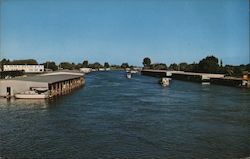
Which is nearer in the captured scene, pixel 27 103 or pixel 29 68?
pixel 27 103

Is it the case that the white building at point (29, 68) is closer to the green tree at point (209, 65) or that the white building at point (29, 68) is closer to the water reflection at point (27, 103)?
the green tree at point (209, 65)

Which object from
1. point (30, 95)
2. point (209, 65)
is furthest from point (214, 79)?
point (30, 95)

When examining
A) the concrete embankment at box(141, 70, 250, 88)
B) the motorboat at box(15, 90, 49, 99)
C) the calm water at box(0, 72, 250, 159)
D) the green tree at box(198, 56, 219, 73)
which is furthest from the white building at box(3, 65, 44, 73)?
the calm water at box(0, 72, 250, 159)

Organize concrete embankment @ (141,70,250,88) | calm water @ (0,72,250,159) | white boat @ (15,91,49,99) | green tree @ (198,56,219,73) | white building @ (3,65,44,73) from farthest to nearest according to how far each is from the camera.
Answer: white building @ (3,65,44,73)
green tree @ (198,56,219,73)
concrete embankment @ (141,70,250,88)
white boat @ (15,91,49,99)
calm water @ (0,72,250,159)

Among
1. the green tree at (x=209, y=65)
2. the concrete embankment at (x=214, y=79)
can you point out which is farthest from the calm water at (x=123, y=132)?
the green tree at (x=209, y=65)

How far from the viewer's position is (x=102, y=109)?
25.6 metres

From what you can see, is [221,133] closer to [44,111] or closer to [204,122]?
[204,122]

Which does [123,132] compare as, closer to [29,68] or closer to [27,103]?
[27,103]

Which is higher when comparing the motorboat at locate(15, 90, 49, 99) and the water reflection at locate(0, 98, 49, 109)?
the motorboat at locate(15, 90, 49, 99)

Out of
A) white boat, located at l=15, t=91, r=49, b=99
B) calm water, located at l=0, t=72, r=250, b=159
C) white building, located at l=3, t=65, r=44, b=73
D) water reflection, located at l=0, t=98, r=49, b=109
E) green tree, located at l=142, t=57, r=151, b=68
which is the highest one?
green tree, located at l=142, t=57, r=151, b=68

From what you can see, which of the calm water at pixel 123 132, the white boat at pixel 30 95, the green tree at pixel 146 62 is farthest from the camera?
the green tree at pixel 146 62

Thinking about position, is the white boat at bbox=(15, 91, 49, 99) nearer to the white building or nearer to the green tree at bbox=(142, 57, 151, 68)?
the white building

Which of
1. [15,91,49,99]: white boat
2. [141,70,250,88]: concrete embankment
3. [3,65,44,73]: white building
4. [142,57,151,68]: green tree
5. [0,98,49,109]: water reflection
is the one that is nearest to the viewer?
[0,98,49,109]: water reflection

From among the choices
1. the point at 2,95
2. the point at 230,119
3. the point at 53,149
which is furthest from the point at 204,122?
the point at 2,95
